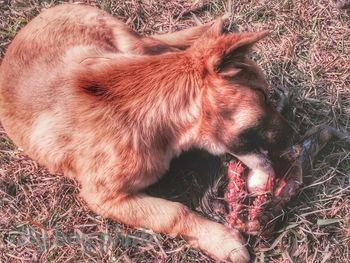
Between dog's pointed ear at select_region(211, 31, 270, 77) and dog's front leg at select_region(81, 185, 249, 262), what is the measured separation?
3.88 feet

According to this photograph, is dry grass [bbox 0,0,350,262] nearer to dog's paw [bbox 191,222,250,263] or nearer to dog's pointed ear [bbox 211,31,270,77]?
dog's paw [bbox 191,222,250,263]

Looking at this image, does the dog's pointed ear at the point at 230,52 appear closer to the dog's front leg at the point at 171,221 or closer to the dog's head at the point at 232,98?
the dog's head at the point at 232,98

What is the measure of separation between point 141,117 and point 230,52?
2.68 feet

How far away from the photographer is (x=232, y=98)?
4.08 m

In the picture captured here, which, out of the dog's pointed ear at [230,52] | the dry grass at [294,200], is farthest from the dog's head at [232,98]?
the dry grass at [294,200]

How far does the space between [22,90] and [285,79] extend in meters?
2.42

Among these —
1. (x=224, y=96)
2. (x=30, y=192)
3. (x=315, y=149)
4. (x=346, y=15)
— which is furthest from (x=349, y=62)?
(x=30, y=192)

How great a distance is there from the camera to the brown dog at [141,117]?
412cm

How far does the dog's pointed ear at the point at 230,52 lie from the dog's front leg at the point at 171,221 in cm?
118

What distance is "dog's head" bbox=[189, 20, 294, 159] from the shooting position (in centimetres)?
396

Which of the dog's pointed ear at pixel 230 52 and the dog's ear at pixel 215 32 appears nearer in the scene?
the dog's pointed ear at pixel 230 52

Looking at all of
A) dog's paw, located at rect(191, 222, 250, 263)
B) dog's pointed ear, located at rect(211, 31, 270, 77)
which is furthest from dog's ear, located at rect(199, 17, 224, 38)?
dog's paw, located at rect(191, 222, 250, 263)

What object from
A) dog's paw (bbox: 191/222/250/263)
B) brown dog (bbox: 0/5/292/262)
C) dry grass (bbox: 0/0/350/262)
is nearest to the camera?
brown dog (bbox: 0/5/292/262)

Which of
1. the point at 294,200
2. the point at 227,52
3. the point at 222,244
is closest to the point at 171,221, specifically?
the point at 222,244
